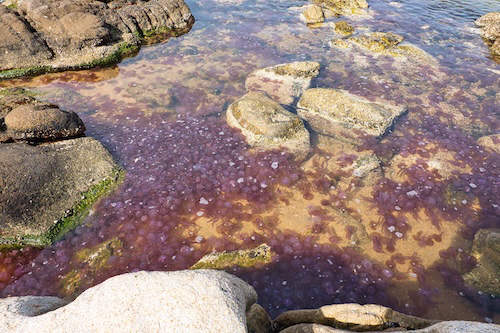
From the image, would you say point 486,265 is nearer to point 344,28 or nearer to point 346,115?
point 346,115

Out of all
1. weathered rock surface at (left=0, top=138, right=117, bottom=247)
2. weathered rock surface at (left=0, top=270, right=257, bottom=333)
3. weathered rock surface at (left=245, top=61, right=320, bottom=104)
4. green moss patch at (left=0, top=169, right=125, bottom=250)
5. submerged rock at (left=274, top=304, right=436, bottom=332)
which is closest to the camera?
weathered rock surface at (left=0, top=270, right=257, bottom=333)

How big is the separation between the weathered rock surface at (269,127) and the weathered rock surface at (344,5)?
18190 millimetres

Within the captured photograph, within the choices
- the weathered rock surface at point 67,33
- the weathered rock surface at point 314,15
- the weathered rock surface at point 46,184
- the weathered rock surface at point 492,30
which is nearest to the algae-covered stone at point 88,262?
the weathered rock surface at point 46,184

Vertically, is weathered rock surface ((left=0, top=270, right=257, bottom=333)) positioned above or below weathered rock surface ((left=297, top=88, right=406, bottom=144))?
above

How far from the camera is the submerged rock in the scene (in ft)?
19.4

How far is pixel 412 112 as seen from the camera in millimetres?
15117

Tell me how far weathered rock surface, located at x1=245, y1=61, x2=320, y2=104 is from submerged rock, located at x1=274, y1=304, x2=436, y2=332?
1106 centimetres

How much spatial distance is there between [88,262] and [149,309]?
495 centimetres

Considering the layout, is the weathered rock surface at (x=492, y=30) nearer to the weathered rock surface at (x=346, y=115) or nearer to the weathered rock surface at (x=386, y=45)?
the weathered rock surface at (x=386, y=45)

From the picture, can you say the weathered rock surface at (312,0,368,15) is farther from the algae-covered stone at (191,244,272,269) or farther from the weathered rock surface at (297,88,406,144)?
the algae-covered stone at (191,244,272,269)

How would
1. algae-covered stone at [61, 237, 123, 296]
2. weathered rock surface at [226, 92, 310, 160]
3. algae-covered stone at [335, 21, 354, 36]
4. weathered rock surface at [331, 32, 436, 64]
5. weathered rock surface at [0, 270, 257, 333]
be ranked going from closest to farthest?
weathered rock surface at [0, 270, 257, 333] → algae-covered stone at [61, 237, 123, 296] → weathered rock surface at [226, 92, 310, 160] → weathered rock surface at [331, 32, 436, 64] → algae-covered stone at [335, 21, 354, 36]

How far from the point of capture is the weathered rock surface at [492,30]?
21094mm

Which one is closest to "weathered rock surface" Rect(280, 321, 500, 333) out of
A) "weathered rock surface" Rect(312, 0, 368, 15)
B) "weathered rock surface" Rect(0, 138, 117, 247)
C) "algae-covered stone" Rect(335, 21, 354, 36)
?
"weathered rock surface" Rect(0, 138, 117, 247)

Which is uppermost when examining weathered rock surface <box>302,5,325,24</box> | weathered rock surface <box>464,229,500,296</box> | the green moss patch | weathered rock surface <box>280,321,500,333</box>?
weathered rock surface <box>302,5,325,24</box>
